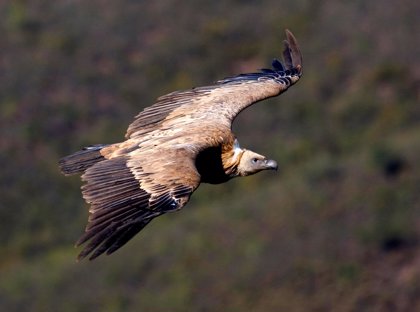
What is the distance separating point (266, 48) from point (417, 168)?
949cm

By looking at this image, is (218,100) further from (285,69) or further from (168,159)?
(168,159)

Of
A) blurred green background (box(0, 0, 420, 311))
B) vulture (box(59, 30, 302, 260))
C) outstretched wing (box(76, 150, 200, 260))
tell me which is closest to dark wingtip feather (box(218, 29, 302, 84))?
vulture (box(59, 30, 302, 260))

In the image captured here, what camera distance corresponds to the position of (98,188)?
Result: 15906mm

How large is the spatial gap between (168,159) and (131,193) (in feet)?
2.46

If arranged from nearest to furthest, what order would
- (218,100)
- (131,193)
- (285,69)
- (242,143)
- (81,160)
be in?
(131,193), (81,160), (218,100), (285,69), (242,143)

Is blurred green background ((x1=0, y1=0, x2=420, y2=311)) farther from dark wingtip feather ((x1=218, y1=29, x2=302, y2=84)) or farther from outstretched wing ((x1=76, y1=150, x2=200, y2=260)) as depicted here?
outstretched wing ((x1=76, y1=150, x2=200, y2=260))

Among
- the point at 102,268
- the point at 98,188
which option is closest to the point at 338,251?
the point at 102,268

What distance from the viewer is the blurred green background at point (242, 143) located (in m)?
35.6

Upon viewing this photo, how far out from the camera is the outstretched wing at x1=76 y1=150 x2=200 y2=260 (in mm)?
15312

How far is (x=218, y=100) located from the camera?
63.7 feet

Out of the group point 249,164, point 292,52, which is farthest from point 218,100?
point 292,52

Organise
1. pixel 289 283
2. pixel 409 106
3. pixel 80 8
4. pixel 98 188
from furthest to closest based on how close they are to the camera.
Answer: pixel 80 8 < pixel 409 106 < pixel 289 283 < pixel 98 188

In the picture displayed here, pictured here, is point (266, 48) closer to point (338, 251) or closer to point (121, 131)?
point (121, 131)

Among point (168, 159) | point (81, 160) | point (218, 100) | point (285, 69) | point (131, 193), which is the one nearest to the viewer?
point (131, 193)
